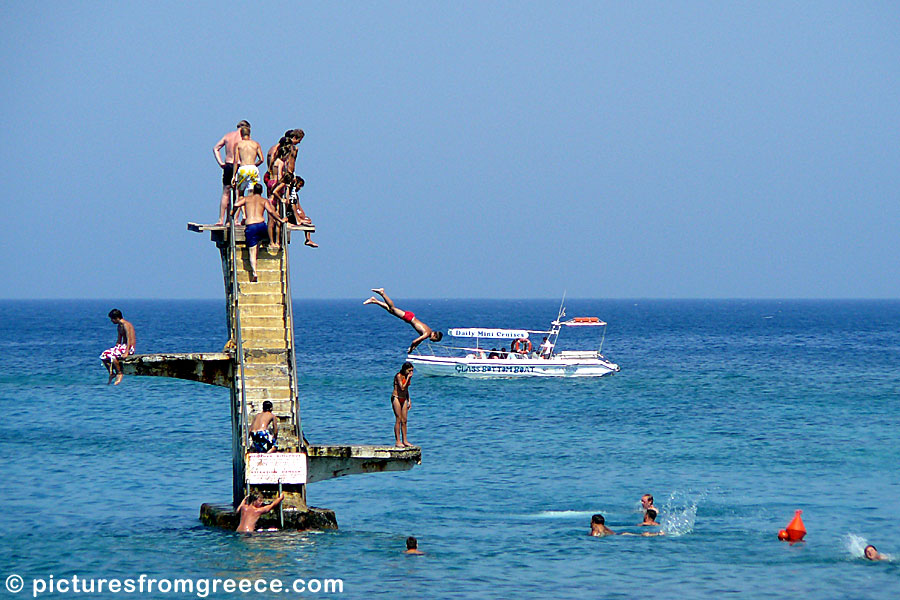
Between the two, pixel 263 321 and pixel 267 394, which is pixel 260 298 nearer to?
pixel 263 321

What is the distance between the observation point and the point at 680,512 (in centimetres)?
2664

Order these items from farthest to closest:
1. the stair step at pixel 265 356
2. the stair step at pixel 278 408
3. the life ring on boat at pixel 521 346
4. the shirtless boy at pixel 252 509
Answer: the life ring on boat at pixel 521 346
the stair step at pixel 265 356
the stair step at pixel 278 408
the shirtless boy at pixel 252 509

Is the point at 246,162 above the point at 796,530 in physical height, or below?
above

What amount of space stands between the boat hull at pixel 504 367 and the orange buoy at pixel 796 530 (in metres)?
36.4

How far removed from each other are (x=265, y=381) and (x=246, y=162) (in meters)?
4.65

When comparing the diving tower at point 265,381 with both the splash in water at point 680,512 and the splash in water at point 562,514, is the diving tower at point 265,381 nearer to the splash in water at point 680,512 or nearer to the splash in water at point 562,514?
the splash in water at point 562,514

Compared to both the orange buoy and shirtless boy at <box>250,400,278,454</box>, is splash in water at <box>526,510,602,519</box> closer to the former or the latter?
the orange buoy

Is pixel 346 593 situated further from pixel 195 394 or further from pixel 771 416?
pixel 195 394

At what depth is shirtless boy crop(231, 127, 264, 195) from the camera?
23.4 metres

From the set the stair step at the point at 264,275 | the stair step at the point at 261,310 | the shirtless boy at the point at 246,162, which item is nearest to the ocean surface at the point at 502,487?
the stair step at the point at 261,310

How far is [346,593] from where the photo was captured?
18984mm

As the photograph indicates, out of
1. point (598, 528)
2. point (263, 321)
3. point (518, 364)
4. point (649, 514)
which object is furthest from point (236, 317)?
point (518, 364)

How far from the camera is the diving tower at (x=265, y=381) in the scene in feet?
71.4

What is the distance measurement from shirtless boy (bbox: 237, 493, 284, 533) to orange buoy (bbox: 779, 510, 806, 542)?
421 inches
